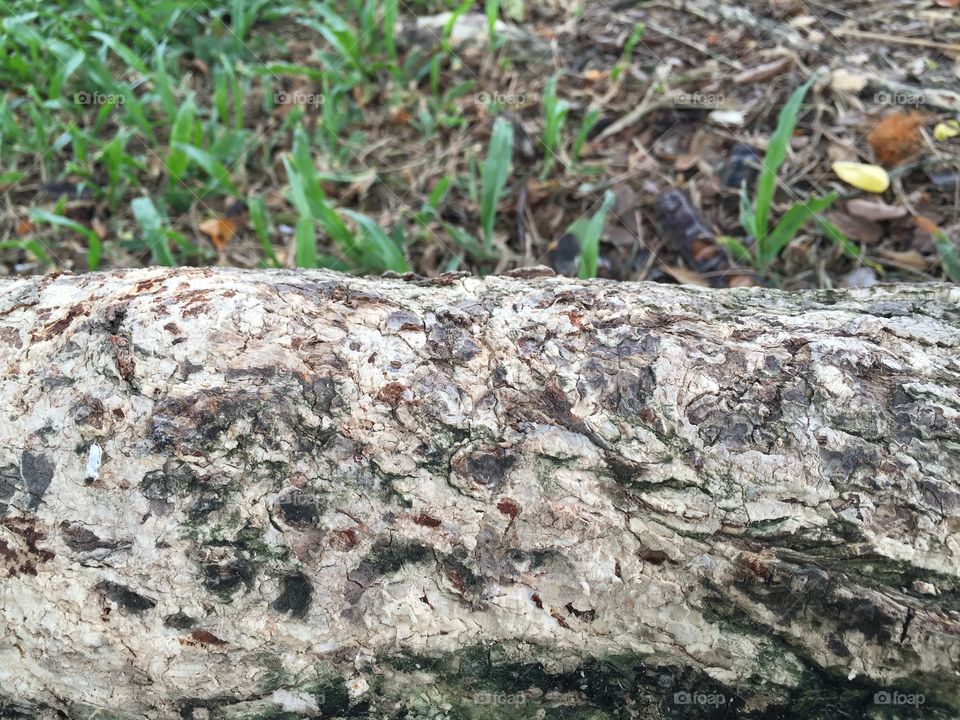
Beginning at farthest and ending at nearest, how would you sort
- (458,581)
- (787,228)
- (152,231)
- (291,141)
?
(291,141)
(152,231)
(787,228)
(458,581)

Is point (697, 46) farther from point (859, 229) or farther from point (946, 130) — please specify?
point (859, 229)

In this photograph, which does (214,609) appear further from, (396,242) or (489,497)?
(396,242)

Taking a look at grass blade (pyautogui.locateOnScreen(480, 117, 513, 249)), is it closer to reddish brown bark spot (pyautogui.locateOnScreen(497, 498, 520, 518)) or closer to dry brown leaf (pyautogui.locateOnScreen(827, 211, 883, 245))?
dry brown leaf (pyautogui.locateOnScreen(827, 211, 883, 245))

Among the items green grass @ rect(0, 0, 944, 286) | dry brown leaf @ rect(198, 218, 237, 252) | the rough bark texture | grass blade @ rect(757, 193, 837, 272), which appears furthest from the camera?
dry brown leaf @ rect(198, 218, 237, 252)

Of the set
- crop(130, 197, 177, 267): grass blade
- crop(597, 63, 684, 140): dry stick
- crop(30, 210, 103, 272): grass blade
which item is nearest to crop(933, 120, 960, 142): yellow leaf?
crop(597, 63, 684, 140): dry stick

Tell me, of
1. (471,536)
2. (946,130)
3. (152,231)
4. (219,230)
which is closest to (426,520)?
(471,536)
